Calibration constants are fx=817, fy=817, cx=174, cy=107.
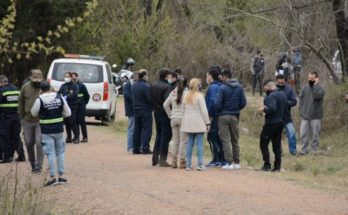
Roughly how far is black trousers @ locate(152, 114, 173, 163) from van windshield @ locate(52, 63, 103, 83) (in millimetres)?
8120

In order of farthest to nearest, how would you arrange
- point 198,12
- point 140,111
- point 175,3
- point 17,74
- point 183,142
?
point 175,3 → point 198,12 → point 17,74 → point 140,111 → point 183,142

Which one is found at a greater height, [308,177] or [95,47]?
[95,47]

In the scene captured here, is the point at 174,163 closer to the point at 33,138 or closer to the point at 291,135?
the point at 33,138

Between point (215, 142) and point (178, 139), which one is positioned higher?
point (178, 139)

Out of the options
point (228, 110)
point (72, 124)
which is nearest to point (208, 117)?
point (228, 110)

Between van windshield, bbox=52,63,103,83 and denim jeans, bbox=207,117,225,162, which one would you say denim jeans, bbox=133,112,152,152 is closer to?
denim jeans, bbox=207,117,225,162

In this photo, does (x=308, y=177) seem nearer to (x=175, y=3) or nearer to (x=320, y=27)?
(x=320, y=27)

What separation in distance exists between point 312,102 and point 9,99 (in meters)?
7.14

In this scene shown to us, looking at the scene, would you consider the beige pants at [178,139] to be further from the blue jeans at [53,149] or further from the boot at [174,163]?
the blue jeans at [53,149]

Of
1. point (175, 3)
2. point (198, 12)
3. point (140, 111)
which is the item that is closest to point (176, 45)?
point (198, 12)

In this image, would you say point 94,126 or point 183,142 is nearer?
point 183,142

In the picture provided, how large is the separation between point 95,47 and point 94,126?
13462 millimetres

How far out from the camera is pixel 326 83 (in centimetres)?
2441

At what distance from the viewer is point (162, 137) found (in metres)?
15.9
